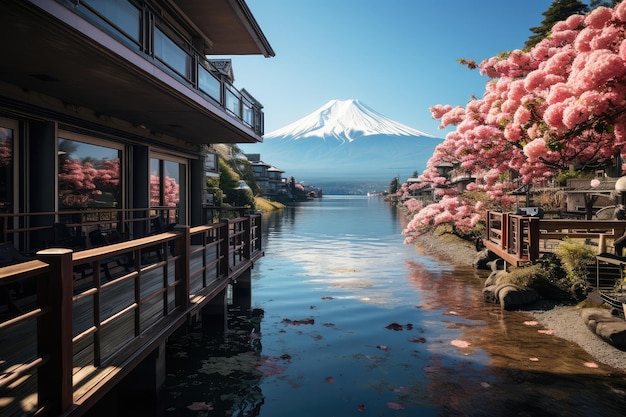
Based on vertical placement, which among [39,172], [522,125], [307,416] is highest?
[522,125]

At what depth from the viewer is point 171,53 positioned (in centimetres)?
995

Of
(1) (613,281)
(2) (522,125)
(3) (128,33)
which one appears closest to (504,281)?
(1) (613,281)

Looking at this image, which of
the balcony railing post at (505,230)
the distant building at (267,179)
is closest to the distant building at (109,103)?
the balcony railing post at (505,230)

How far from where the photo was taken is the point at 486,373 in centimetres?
798

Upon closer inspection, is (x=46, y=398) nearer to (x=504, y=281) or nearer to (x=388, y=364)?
(x=388, y=364)

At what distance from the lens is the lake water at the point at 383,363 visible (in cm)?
682

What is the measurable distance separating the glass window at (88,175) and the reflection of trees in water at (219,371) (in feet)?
11.8

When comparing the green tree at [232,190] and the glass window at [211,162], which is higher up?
the glass window at [211,162]

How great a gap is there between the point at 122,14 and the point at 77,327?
4.76 meters

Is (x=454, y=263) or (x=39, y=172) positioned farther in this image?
(x=454, y=263)


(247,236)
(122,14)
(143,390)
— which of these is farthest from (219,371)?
(122,14)

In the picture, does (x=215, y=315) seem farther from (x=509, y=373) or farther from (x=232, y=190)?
(x=232, y=190)

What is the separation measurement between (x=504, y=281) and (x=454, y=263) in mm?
7881

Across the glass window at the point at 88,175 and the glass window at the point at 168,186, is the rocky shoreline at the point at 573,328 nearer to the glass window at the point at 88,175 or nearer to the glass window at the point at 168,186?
the glass window at the point at 168,186
